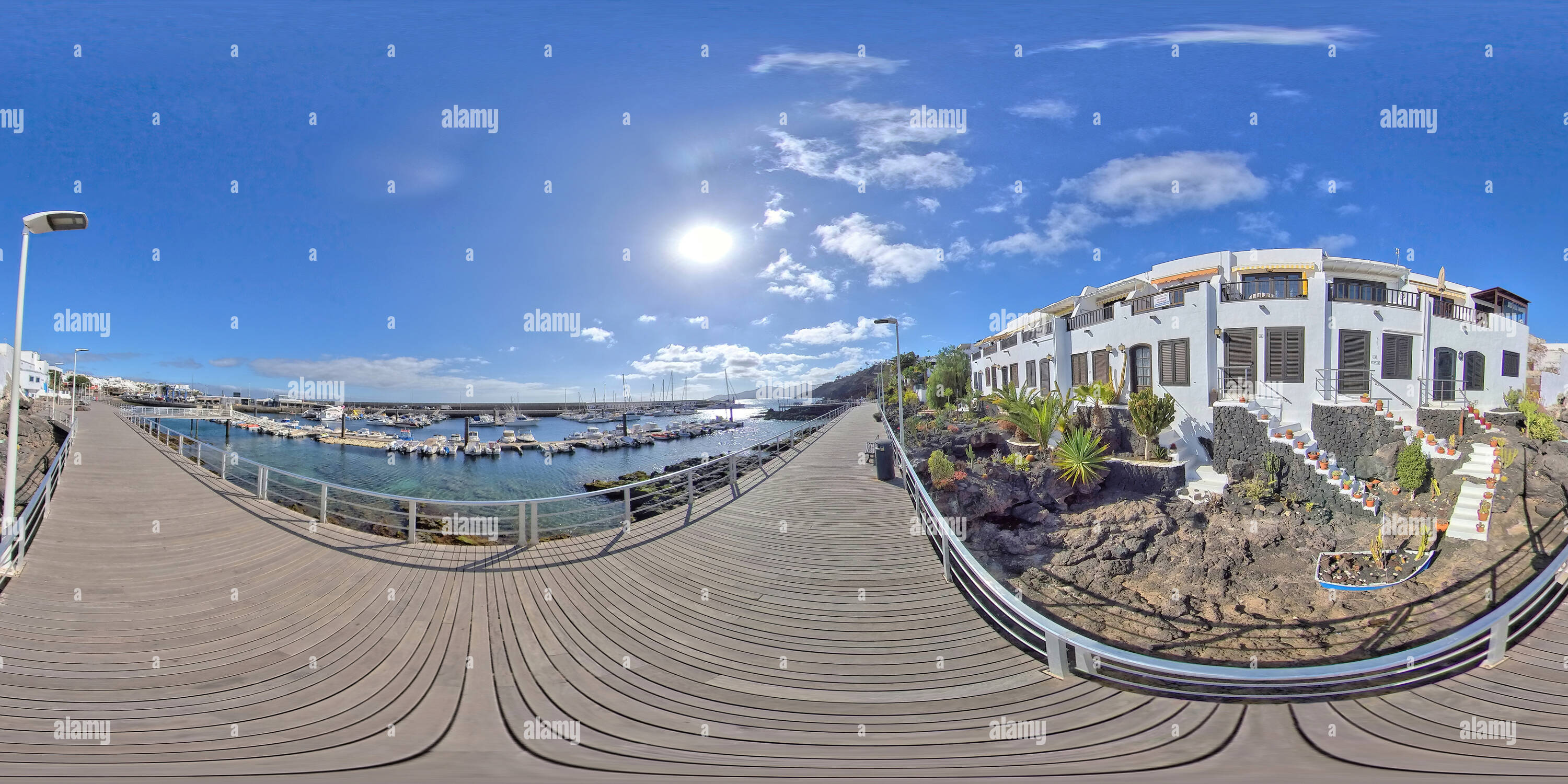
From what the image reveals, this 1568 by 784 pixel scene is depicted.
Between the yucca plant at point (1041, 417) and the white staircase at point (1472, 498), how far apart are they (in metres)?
6.79

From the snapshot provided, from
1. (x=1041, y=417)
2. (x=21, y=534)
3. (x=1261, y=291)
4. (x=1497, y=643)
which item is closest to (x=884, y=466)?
(x=1041, y=417)

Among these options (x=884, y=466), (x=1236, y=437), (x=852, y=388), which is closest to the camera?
(x=884, y=466)

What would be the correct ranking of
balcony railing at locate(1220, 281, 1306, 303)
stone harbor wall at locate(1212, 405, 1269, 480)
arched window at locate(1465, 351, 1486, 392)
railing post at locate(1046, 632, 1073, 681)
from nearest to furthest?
railing post at locate(1046, 632, 1073, 681) → stone harbor wall at locate(1212, 405, 1269, 480) → balcony railing at locate(1220, 281, 1306, 303) → arched window at locate(1465, 351, 1486, 392)

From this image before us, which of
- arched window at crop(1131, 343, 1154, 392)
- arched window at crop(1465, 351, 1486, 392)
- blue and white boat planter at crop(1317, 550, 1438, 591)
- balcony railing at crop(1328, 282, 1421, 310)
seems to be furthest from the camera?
arched window at crop(1131, 343, 1154, 392)

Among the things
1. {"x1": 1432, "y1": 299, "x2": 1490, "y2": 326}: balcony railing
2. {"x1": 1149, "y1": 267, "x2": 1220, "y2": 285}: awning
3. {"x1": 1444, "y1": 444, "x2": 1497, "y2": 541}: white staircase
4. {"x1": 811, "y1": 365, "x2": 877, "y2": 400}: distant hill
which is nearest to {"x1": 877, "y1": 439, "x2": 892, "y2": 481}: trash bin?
{"x1": 1444, "y1": 444, "x2": 1497, "y2": 541}: white staircase

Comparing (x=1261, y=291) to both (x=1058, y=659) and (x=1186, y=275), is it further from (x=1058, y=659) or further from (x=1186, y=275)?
(x=1058, y=659)

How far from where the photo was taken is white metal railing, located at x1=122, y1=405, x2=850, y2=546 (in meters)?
6.54

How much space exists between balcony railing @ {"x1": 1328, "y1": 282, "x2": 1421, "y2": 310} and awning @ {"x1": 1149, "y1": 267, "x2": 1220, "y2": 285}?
3.62 metres

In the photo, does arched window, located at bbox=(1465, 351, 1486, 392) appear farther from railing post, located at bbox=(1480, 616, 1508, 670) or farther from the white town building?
railing post, located at bbox=(1480, 616, 1508, 670)

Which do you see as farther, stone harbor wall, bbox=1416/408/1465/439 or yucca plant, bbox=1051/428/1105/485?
yucca plant, bbox=1051/428/1105/485

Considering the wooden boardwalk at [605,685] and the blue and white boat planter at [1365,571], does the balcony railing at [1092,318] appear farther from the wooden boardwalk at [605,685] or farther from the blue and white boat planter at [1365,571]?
the wooden boardwalk at [605,685]

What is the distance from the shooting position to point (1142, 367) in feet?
49.9

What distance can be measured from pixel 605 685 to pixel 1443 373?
71.4 ft

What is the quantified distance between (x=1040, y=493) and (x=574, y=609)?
11020 millimetres
